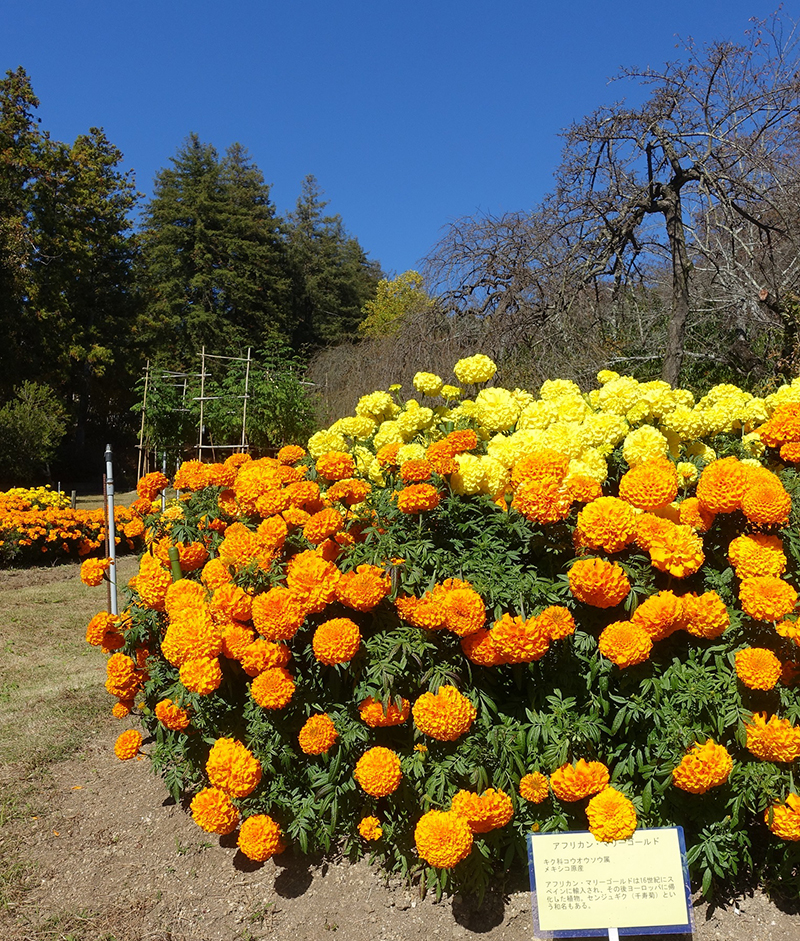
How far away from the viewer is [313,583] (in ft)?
6.81

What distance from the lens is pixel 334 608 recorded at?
2.27 meters

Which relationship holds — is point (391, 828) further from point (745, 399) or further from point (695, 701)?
point (745, 399)

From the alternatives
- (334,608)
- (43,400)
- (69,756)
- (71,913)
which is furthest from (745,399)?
(43,400)

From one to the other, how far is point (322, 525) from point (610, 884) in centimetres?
132

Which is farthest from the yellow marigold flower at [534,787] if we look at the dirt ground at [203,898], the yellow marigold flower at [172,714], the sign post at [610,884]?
the yellow marigold flower at [172,714]

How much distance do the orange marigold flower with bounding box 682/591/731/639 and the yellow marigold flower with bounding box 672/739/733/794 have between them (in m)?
0.29

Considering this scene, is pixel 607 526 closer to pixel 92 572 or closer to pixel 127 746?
pixel 127 746

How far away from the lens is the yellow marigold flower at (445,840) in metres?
1.87

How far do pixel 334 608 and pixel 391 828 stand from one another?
73 cm

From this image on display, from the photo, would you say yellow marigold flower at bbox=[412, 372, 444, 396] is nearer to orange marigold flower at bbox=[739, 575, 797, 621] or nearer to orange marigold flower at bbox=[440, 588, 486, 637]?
orange marigold flower at bbox=[440, 588, 486, 637]

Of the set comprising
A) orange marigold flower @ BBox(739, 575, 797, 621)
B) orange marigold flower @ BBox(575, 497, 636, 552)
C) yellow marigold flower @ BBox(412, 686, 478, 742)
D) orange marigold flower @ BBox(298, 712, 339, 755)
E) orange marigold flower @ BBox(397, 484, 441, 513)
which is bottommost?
orange marigold flower @ BBox(298, 712, 339, 755)

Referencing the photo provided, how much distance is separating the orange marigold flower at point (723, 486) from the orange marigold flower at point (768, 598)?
0.24 metres

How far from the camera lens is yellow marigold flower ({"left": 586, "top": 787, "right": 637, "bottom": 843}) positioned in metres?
1.92

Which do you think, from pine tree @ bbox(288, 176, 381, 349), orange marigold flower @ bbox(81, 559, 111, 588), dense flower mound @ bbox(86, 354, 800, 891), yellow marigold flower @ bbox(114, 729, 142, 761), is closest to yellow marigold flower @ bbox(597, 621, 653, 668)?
dense flower mound @ bbox(86, 354, 800, 891)
